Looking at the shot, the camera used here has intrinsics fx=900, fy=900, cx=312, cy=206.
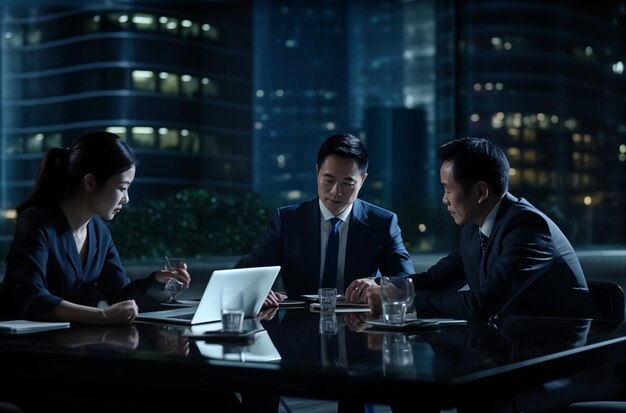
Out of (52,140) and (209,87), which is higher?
(209,87)

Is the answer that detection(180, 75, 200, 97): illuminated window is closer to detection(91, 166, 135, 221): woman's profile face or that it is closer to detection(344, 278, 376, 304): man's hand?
detection(91, 166, 135, 221): woman's profile face

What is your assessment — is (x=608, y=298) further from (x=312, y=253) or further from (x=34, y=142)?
(x=34, y=142)

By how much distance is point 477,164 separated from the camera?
2896 mm

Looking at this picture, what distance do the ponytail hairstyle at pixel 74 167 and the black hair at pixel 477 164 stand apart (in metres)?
1.10

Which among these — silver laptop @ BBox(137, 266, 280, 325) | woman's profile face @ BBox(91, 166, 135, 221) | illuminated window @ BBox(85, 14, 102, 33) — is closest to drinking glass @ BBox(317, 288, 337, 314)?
silver laptop @ BBox(137, 266, 280, 325)

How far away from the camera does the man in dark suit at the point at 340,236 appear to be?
3643 millimetres

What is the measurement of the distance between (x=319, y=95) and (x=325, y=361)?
172 inches

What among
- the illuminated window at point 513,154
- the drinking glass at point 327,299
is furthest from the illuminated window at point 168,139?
the drinking glass at point 327,299

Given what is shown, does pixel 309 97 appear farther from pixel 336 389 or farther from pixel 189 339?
pixel 336 389

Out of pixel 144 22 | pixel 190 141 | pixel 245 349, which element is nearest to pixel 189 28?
pixel 144 22

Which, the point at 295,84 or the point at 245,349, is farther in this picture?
the point at 295,84

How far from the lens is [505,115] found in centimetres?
609

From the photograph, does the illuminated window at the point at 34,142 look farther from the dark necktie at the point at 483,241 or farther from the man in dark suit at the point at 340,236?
the dark necktie at the point at 483,241

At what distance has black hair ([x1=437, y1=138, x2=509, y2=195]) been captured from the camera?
2.90m
